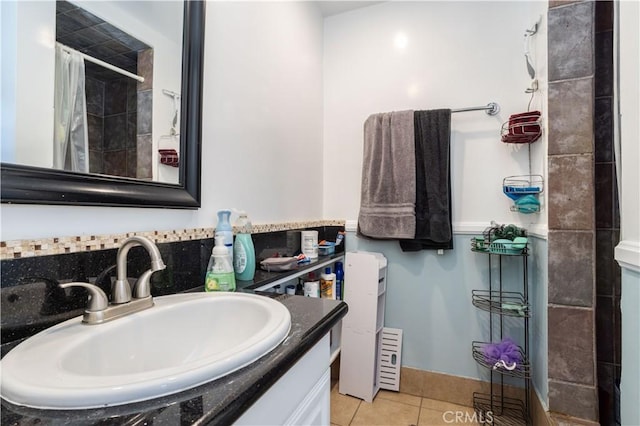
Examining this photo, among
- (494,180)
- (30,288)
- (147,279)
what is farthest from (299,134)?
(30,288)

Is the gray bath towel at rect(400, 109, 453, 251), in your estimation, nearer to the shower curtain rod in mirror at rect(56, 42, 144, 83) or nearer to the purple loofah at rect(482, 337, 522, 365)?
the purple loofah at rect(482, 337, 522, 365)

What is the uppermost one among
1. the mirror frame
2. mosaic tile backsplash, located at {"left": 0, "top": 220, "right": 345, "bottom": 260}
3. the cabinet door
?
the mirror frame

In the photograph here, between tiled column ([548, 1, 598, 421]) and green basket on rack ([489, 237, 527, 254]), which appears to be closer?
tiled column ([548, 1, 598, 421])

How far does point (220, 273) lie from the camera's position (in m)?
0.95

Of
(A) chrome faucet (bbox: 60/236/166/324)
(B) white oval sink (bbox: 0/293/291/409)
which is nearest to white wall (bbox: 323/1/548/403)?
(B) white oval sink (bbox: 0/293/291/409)

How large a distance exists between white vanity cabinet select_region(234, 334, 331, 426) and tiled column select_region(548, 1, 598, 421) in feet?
3.44

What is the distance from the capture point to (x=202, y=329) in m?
0.80

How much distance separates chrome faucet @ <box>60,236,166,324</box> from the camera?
25.2 inches

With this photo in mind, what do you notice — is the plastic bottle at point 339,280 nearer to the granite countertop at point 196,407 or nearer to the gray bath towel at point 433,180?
the gray bath towel at point 433,180

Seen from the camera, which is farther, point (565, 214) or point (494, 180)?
point (494, 180)

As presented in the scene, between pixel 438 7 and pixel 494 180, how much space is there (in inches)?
42.6

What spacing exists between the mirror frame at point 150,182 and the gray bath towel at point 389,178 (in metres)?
1.06

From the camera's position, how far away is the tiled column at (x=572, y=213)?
3.98 ft

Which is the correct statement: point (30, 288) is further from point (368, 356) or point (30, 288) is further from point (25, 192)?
point (368, 356)
